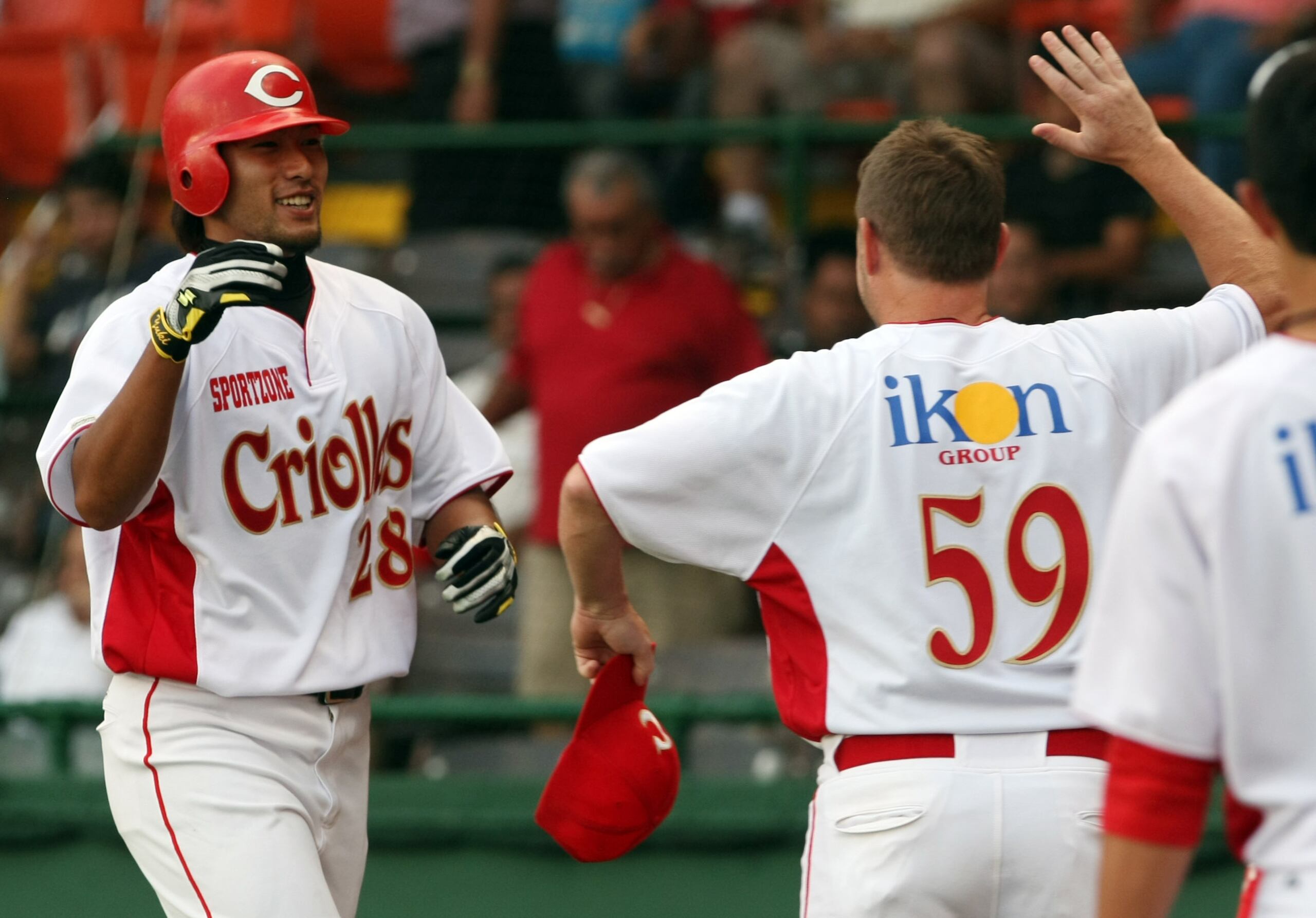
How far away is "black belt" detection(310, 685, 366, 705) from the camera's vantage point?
124 inches

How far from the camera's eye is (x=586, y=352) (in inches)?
234

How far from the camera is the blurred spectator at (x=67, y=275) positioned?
22.9 ft

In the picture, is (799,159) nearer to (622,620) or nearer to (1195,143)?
(1195,143)

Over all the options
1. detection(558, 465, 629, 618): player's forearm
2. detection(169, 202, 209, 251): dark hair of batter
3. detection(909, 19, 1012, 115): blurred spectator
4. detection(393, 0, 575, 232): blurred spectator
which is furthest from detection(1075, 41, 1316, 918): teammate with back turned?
detection(393, 0, 575, 232): blurred spectator

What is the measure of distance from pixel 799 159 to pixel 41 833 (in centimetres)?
355

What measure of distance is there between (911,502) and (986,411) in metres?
0.19

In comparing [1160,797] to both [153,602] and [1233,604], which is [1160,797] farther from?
[153,602]

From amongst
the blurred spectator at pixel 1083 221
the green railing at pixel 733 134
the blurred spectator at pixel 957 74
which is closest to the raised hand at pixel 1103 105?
the green railing at pixel 733 134

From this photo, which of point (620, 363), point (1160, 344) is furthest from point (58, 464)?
point (620, 363)

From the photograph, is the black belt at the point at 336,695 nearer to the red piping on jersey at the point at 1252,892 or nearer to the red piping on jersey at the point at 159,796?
the red piping on jersey at the point at 159,796

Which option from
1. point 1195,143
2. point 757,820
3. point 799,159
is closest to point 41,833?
point 757,820

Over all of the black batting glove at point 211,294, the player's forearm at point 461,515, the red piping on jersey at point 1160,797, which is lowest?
the red piping on jersey at point 1160,797

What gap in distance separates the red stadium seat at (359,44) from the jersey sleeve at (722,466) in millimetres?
6062

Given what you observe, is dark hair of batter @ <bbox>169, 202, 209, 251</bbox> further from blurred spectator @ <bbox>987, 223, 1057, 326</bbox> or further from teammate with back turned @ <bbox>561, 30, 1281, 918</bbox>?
blurred spectator @ <bbox>987, 223, 1057, 326</bbox>
